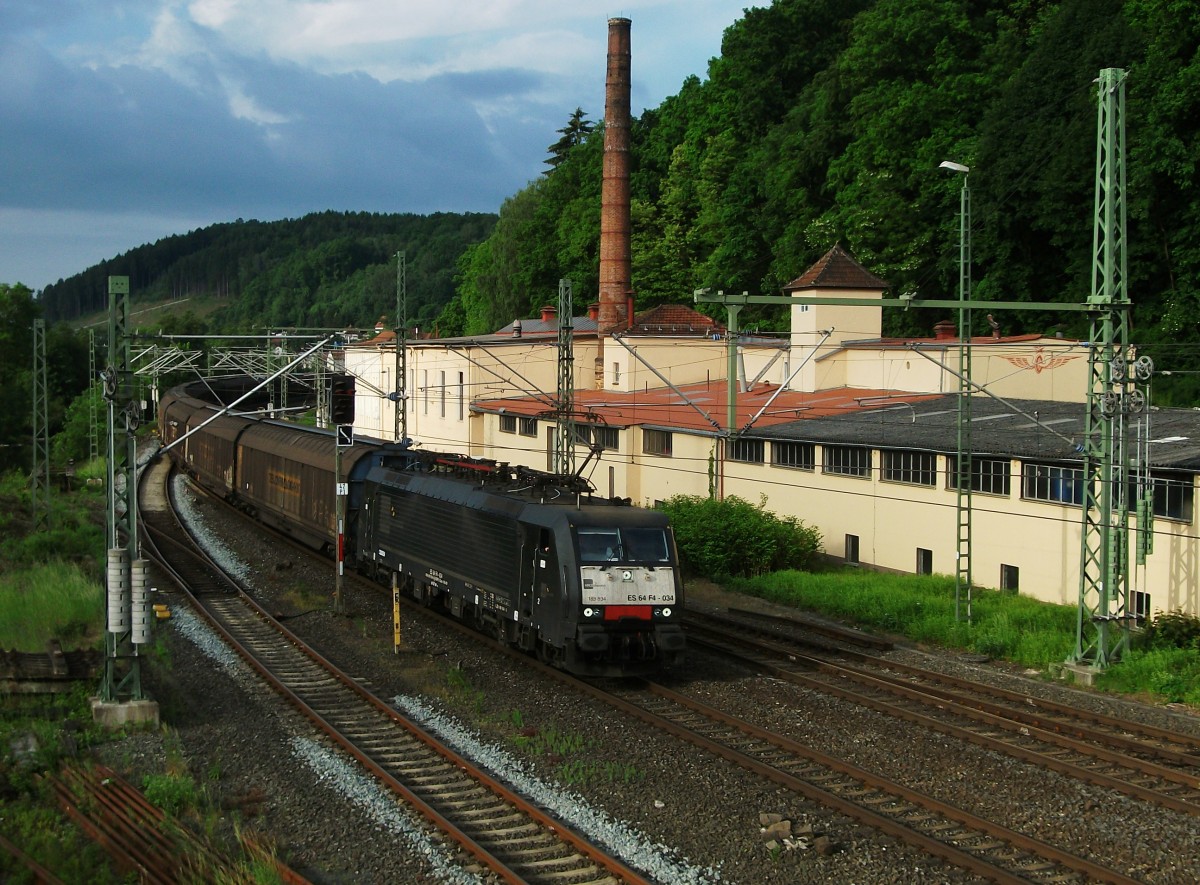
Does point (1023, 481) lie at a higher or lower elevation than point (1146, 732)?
higher

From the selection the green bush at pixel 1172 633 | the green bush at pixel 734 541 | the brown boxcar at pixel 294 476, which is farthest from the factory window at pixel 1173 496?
the brown boxcar at pixel 294 476

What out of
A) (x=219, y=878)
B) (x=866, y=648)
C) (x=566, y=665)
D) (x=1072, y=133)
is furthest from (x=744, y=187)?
(x=219, y=878)

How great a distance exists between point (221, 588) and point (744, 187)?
44829 mm

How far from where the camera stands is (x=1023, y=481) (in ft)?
82.1

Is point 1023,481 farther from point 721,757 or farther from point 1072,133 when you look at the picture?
point 1072,133

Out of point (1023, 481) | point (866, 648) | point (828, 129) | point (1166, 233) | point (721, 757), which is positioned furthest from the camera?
point (828, 129)

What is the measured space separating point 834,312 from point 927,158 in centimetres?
1344

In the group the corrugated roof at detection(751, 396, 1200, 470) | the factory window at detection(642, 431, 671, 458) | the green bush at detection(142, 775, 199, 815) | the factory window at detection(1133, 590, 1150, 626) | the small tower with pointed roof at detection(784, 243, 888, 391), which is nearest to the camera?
the green bush at detection(142, 775, 199, 815)

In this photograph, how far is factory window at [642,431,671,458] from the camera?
119 ft

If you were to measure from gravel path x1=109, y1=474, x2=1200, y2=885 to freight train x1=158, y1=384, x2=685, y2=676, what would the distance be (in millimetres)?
883

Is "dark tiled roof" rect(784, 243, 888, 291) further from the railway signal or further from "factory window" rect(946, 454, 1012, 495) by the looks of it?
the railway signal

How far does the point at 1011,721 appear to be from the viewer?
15531mm

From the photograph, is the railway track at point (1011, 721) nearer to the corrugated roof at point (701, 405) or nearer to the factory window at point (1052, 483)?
the factory window at point (1052, 483)

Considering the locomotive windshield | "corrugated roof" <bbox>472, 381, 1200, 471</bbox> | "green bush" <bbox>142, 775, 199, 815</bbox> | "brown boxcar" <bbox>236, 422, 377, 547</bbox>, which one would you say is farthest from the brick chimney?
"green bush" <bbox>142, 775, 199, 815</bbox>
